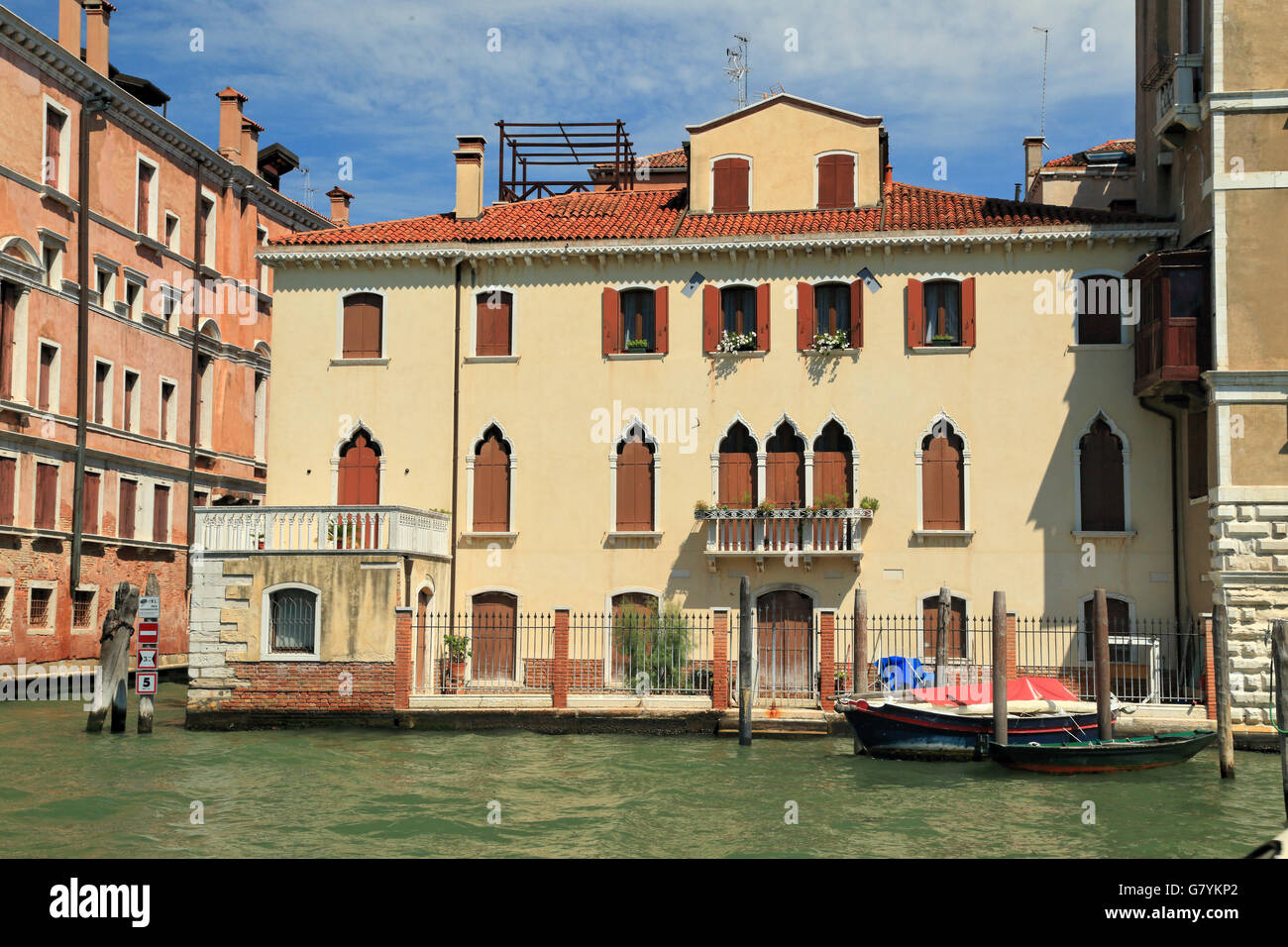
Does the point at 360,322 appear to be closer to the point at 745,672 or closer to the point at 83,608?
the point at 83,608

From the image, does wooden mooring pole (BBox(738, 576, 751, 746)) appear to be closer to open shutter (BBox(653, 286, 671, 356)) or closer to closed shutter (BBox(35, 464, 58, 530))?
open shutter (BBox(653, 286, 671, 356))

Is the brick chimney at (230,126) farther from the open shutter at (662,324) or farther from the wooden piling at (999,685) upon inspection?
the wooden piling at (999,685)

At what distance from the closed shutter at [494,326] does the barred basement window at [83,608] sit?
1085 centimetres

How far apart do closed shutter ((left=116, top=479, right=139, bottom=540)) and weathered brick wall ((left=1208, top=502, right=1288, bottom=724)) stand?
23.2 meters

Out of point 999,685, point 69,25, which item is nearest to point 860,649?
point 999,685

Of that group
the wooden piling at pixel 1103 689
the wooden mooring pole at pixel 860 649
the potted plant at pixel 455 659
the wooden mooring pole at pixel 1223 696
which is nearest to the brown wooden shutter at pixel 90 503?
the potted plant at pixel 455 659

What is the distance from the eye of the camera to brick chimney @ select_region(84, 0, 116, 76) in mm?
29406

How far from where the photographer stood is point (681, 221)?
2469 cm

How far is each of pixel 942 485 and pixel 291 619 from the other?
11544 millimetres

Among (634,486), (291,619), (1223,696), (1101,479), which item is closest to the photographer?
(1223,696)

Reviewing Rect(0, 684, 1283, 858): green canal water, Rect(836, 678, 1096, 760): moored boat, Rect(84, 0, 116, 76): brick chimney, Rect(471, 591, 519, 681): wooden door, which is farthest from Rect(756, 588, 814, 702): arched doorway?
Rect(84, 0, 116, 76): brick chimney

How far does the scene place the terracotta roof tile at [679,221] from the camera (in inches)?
920
